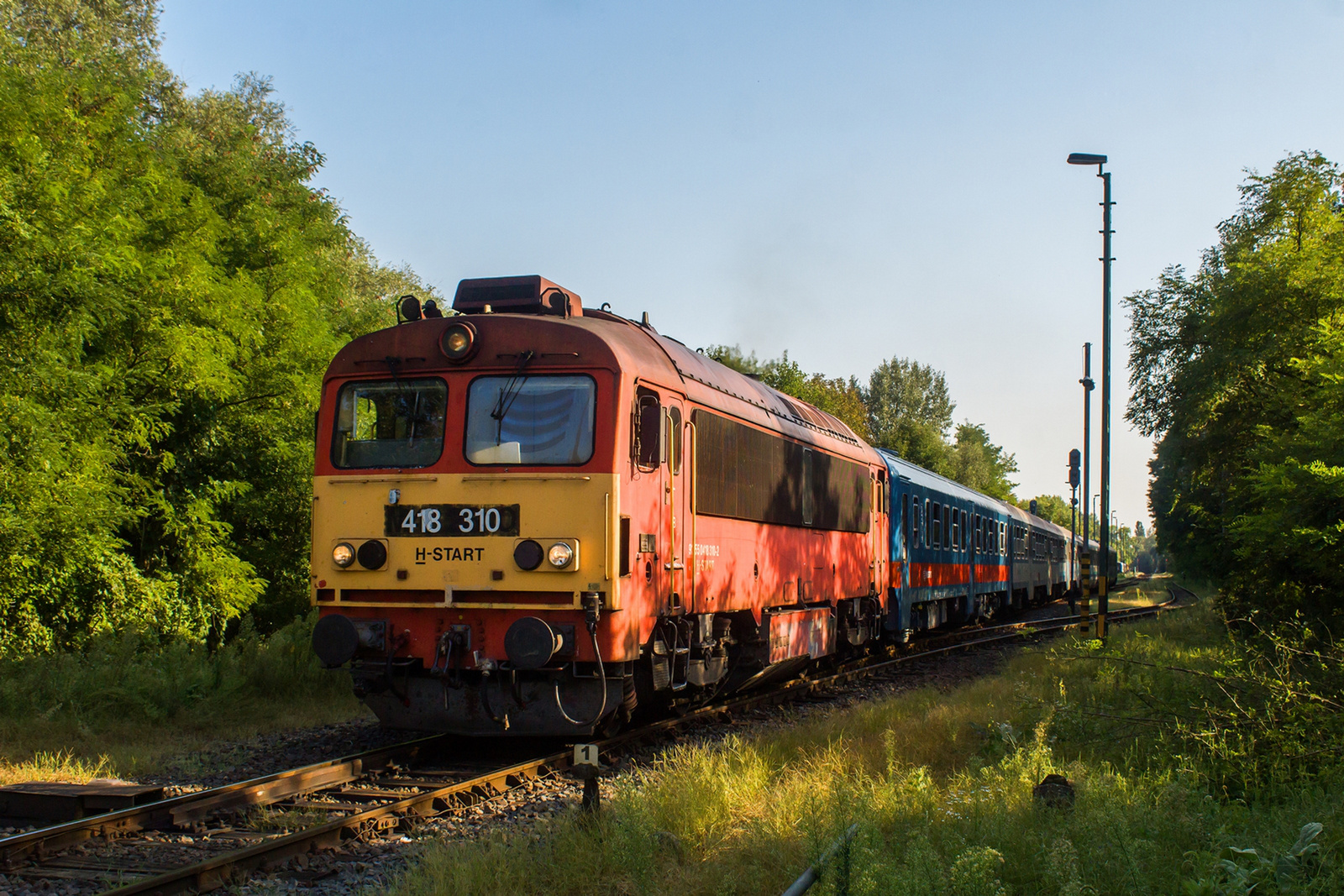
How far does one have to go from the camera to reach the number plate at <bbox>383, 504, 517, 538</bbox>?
8094mm

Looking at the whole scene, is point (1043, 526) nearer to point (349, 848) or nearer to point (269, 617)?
point (269, 617)

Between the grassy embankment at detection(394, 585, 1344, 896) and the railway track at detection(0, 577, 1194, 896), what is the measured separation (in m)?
0.76

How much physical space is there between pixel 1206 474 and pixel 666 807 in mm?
20022

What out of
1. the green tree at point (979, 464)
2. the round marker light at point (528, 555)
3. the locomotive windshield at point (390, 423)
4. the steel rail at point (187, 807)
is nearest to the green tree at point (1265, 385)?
the round marker light at point (528, 555)

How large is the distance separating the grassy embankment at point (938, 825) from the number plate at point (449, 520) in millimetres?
2138

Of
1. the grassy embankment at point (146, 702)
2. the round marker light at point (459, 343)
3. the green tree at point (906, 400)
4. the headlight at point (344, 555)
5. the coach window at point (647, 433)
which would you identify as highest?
the green tree at point (906, 400)

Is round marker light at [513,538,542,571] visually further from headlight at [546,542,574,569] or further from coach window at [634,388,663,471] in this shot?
coach window at [634,388,663,471]

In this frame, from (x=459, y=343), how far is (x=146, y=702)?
16.2 ft

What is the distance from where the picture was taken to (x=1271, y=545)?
34.9 ft

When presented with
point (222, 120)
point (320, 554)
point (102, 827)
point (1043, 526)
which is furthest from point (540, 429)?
point (1043, 526)

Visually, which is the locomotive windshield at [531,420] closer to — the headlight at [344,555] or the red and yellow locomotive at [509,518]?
the red and yellow locomotive at [509,518]

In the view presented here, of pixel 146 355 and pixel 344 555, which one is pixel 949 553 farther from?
pixel 344 555

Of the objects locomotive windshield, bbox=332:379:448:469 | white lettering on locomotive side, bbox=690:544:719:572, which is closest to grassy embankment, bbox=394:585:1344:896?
white lettering on locomotive side, bbox=690:544:719:572

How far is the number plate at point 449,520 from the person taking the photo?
26.6ft
